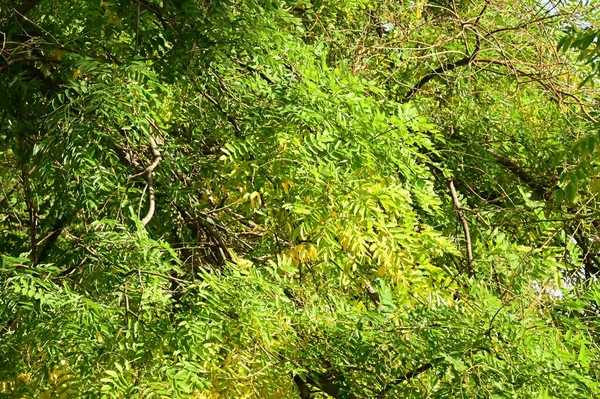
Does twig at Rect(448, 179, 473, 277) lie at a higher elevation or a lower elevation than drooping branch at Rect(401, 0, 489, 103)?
lower

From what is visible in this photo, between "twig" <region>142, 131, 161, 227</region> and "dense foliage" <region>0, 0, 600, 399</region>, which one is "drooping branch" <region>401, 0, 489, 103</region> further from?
"twig" <region>142, 131, 161, 227</region>

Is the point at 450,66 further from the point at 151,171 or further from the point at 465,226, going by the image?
the point at 151,171

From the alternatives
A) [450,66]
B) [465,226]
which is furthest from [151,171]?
[450,66]

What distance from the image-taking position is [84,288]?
3455mm

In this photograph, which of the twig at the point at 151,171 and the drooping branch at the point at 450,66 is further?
the drooping branch at the point at 450,66

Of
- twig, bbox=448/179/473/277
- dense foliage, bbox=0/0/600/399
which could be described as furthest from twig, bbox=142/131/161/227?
twig, bbox=448/179/473/277

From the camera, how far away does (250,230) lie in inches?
183

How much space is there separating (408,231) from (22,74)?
1.76 metres

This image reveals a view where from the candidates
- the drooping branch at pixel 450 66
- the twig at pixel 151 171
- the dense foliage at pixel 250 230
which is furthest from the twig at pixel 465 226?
the twig at pixel 151 171

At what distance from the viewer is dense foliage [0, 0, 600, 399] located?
10.2 feet

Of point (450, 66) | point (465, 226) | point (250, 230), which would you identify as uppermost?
point (450, 66)

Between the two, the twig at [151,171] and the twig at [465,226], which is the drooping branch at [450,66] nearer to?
the twig at [465,226]

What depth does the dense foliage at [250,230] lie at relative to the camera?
3119 millimetres

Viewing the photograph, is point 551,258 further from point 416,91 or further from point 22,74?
point 22,74
